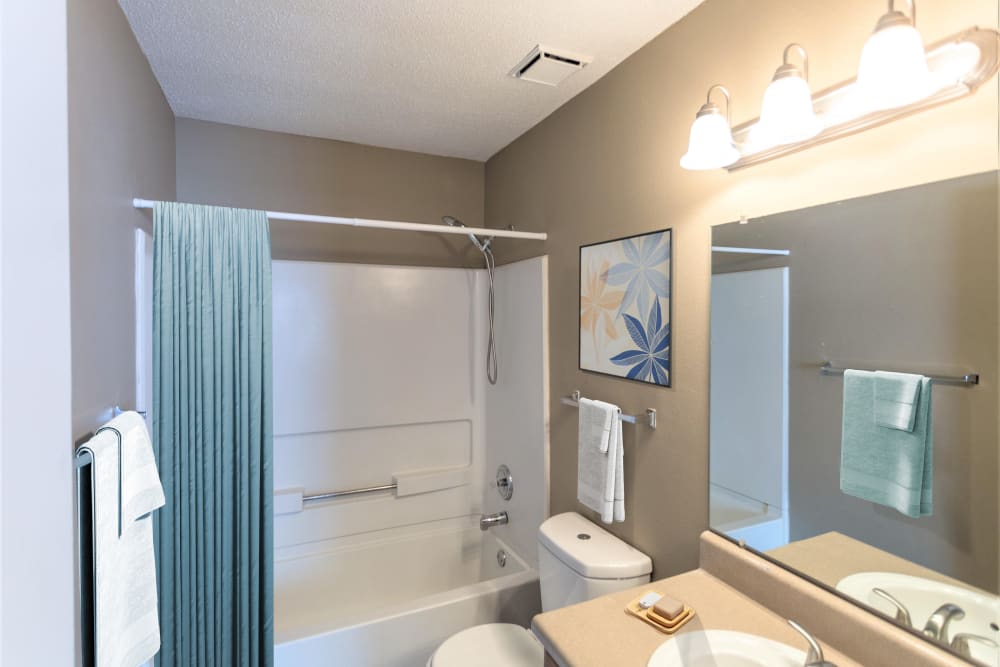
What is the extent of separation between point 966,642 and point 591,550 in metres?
1.02

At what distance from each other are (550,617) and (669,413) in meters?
0.74

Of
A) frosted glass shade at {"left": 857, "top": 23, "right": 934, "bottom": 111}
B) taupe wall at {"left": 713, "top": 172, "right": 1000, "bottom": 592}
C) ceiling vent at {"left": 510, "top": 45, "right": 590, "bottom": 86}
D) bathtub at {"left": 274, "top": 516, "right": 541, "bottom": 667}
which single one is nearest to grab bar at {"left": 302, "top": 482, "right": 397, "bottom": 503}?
bathtub at {"left": 274, "top": 516, "right": 541, "bottom": 667}

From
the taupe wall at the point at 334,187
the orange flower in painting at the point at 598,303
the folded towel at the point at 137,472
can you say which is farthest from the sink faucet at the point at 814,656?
the taupe wall at the point at 334,187

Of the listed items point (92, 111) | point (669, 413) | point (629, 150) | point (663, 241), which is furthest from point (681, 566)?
point (92, 111)

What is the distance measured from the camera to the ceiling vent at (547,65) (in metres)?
1.67

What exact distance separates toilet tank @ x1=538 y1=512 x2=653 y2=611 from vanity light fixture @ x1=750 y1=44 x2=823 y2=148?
138cm

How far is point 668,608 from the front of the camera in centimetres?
115

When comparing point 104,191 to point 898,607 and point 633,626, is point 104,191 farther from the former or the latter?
point 898,607

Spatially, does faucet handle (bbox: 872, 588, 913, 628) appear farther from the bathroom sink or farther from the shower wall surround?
the shower wall surround

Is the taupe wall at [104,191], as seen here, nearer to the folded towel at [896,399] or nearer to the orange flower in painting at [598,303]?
the orange flower in painting at [598,303]

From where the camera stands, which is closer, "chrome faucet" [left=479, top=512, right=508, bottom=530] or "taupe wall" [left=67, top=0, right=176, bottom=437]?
"taupe wall" [left=67, top=0, right=176, bottom=437]

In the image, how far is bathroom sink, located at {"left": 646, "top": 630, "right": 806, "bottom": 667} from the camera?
1.01 metres

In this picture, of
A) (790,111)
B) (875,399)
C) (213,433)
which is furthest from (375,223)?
(875,399)

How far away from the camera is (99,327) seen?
1.22m
